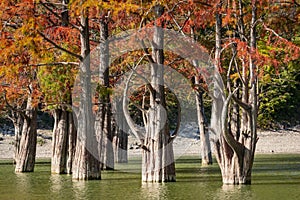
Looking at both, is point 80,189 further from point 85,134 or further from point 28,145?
point 28,145

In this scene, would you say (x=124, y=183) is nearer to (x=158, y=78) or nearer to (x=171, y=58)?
(x=158, y=78)

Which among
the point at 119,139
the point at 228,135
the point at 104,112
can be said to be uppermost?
the point at 104,112

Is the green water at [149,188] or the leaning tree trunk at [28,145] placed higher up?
the leaning tree trunk at [28,145]

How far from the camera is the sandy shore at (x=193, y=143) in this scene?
2534 inches

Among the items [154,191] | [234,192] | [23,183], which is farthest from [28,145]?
[234,192]

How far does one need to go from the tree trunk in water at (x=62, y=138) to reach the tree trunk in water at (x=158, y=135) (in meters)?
7.05

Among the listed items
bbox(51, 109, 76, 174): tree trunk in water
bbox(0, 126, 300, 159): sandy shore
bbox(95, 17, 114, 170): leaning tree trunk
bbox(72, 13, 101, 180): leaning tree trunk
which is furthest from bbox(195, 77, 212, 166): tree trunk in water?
bbox(0, 126, 300, 159): sandy shore

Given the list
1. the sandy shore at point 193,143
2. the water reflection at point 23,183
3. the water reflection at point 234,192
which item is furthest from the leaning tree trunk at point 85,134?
the sandy shore at point 193,143

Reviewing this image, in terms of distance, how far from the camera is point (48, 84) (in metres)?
31.2

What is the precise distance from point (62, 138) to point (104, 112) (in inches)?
150

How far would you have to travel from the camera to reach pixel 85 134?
29281mm

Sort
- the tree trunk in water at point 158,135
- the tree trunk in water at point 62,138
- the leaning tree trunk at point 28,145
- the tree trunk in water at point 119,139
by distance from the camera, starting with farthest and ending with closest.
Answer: the tree trunk in water at point 119,139 → the leaning tree trunk at point 28,145 → the tree trunk in water at point 62,138 → the tree trunk in water at point 158,135

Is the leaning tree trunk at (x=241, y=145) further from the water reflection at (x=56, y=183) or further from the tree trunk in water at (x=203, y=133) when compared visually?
the tree trunk in water at (x=203, y=133)

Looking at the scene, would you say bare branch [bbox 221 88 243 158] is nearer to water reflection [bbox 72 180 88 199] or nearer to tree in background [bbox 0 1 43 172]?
water reflection [bbox 72 180 88 199]
